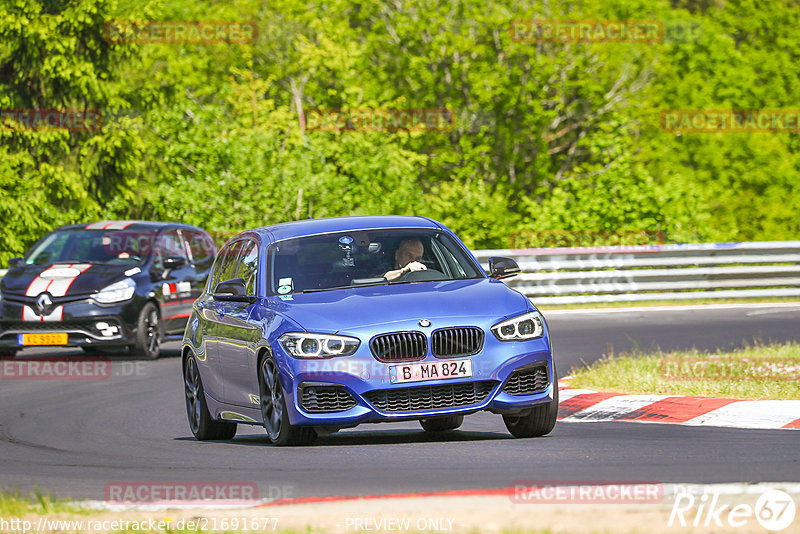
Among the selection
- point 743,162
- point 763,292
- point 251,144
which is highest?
point 251,144

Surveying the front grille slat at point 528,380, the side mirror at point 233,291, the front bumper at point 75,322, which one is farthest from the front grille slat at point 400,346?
the front bumper at point 75,322

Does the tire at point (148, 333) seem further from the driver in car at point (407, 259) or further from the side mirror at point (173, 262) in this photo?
the driver in car at point (407, 259)

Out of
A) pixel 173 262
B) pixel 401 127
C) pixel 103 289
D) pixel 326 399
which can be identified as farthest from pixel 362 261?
pixel 401 127

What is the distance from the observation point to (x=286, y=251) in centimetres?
1009

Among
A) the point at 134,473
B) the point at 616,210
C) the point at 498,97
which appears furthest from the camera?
the point at 498,97

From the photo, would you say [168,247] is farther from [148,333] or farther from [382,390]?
[382,390]

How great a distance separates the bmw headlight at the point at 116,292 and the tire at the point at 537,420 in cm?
932

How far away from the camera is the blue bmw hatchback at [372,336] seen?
8750 millimetres

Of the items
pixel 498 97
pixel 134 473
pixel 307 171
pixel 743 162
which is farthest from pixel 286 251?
pixel 743 162

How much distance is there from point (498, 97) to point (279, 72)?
6967 mm

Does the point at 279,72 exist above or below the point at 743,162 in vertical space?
above

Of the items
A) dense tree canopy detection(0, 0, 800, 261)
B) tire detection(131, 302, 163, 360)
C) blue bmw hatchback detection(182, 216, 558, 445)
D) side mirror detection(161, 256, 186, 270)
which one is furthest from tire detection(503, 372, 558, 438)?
dense tree canopy detection(0, 0, 800, 261)

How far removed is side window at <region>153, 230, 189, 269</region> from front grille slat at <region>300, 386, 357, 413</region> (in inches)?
406

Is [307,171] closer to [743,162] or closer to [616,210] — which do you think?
[616,210]
